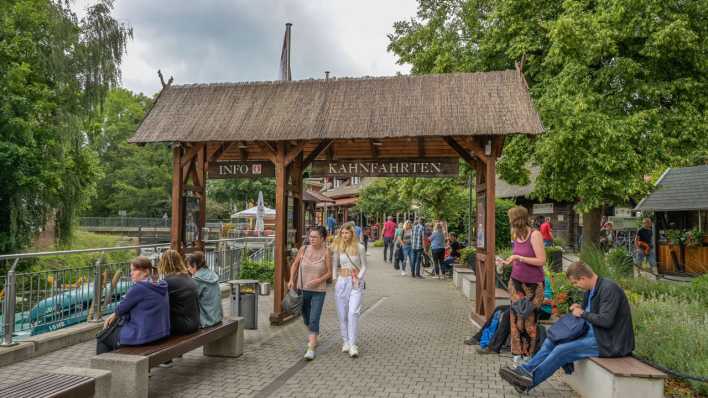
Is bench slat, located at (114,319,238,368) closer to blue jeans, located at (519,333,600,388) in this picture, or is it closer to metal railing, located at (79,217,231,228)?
blue jeans, located at (519,333,600,388)

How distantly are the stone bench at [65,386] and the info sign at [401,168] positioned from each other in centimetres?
653

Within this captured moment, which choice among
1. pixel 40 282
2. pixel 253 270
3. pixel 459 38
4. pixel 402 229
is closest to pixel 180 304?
pixel 40 282

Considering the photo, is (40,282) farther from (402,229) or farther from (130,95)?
(130,95)

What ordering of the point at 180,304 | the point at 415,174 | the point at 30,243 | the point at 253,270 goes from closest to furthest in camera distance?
the point at 180,304 → the point at 415,174 → the point at 253,270 → the point at 30,243

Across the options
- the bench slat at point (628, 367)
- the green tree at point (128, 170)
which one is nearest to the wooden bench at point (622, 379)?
the bench slat at point (628, 367)

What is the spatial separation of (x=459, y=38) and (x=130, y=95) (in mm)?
51981

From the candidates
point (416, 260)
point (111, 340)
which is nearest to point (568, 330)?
point (111, 340)

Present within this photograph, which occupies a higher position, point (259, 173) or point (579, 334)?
point (259, 173)

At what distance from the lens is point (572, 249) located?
29.3m

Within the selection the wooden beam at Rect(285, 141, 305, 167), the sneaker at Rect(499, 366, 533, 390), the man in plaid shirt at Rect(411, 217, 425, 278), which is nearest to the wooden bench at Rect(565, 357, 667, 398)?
the sneaker at Rect(499, 366, 533, 390)

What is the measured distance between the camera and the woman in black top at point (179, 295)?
601 centimetres

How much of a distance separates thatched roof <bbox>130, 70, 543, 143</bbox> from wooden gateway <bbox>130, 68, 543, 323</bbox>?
2 cm

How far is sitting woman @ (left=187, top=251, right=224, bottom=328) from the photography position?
6566 millimetres

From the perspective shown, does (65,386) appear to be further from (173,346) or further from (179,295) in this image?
(179,295)
